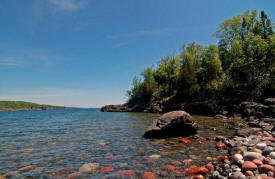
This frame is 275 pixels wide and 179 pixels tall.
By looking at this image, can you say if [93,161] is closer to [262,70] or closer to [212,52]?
[262,70]

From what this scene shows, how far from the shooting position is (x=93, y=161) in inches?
249

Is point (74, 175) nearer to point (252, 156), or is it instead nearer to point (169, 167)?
point (169, 167)

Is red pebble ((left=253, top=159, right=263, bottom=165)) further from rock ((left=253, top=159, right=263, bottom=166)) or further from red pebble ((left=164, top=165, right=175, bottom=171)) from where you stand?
red pebble ((left=164, top=165, right=175, bottom=171))

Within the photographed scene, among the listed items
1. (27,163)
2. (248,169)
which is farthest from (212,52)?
(27,163)

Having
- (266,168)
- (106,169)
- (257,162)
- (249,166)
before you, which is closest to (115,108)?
(106,169)

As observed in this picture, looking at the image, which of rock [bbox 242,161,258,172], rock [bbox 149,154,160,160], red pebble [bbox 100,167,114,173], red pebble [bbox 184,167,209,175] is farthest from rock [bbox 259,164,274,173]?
red pebble [bbox 100,167,114,173]

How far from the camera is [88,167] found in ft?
18.7

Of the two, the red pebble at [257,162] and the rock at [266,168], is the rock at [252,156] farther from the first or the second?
the rock at [266,168]

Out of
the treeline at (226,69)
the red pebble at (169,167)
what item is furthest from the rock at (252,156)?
the treeline at (226,69)

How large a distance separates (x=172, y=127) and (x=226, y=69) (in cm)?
4107

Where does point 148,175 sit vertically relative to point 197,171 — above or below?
below

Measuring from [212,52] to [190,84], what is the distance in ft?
51.3

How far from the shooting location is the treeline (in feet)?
90.5

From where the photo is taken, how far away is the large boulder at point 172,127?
34.6 ft
